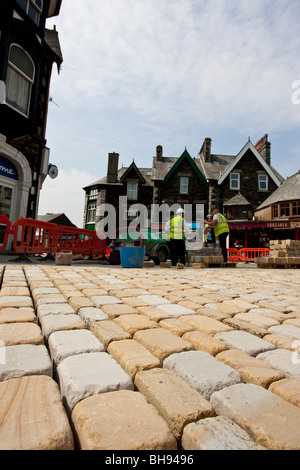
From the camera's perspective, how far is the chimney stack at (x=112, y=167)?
2473 cm

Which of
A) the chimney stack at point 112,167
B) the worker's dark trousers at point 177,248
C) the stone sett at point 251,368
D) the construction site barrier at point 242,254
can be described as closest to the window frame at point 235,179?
the construction site barrier at point 242,254

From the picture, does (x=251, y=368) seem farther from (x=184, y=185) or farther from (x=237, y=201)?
(x=184, y=185)

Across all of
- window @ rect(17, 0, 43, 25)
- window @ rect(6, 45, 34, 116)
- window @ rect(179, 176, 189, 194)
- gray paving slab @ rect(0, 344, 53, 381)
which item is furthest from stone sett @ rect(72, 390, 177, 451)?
window @ rect(179, 176, 189, 194)

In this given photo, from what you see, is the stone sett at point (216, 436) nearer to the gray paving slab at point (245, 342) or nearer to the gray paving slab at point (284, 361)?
the gray paving slab at point (284, 361)

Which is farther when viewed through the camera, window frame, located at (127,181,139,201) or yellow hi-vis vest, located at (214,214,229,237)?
window frame, located at (127,181,139,201)

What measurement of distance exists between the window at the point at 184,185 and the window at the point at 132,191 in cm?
402

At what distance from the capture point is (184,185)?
23.1m

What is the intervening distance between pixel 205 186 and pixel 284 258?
15007 mm

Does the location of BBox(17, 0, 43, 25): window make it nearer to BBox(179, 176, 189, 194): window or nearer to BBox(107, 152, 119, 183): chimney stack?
BBox(107, 152, 119, 183): chimney stack

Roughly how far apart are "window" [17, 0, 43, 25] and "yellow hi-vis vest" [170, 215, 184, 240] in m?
10.7

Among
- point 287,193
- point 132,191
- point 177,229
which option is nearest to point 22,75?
point 177,229

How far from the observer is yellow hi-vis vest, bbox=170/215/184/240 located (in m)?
7.73
